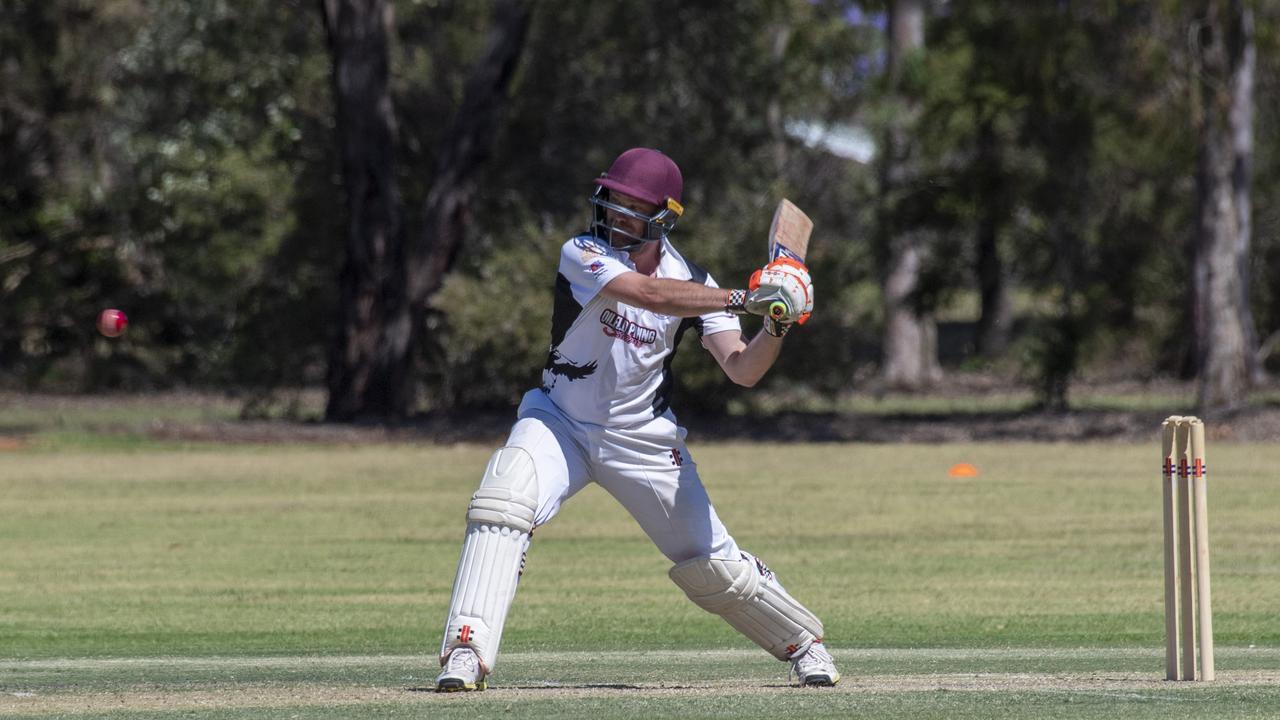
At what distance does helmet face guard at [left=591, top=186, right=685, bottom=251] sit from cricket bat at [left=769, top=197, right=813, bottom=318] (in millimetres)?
363

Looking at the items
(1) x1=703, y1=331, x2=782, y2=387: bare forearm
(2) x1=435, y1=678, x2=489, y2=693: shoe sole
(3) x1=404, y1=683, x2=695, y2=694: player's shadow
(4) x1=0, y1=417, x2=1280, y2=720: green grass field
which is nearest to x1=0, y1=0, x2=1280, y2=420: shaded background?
(4) x1=0, y1=417, x2=1280, y2=720: green grass field

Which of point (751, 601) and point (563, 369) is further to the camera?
point (751, 601)

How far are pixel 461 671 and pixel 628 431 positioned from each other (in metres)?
1.04

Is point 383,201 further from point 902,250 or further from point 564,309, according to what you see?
point 564,309

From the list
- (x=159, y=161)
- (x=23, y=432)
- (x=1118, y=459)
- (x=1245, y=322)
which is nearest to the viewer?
(x=1118, y=459)

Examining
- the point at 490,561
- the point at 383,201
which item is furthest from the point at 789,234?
the point at 383,201

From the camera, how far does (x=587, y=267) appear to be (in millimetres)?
7227

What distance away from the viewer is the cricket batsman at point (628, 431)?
23.1 feet

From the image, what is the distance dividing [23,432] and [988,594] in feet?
59.1

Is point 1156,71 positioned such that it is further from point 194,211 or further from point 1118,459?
point 194,211

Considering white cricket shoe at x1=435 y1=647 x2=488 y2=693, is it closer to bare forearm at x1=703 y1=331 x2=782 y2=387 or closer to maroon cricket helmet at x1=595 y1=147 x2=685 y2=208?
bare forearm at x1=703 y1=331 x2=782 y2=387

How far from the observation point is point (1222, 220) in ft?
84.7

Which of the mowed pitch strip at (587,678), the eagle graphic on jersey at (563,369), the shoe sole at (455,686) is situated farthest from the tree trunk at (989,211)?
the shoe sole at (455,686)

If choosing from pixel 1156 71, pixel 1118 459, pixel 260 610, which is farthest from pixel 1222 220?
pixel 260 610
